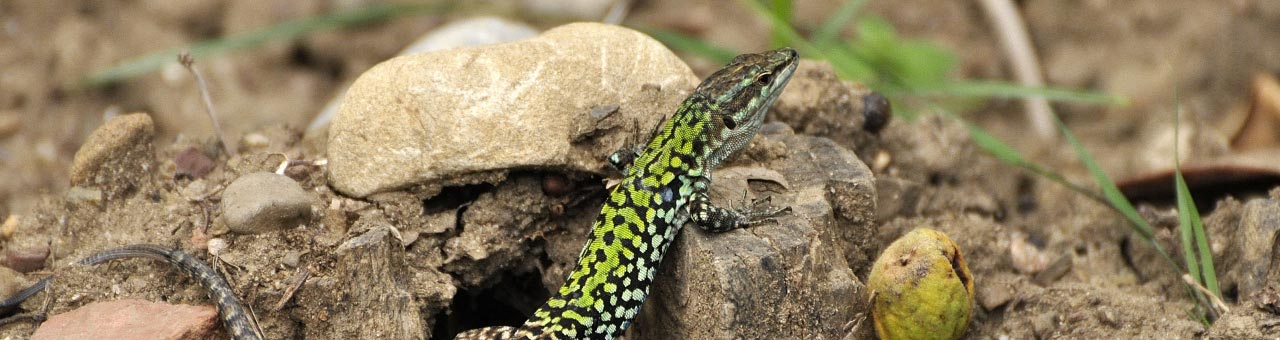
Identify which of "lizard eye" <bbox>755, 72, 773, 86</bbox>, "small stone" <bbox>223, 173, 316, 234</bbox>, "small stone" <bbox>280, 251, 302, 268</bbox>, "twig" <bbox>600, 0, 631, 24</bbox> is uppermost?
"lizard eye" <bbox>755, 72, 773, 86</bbox>

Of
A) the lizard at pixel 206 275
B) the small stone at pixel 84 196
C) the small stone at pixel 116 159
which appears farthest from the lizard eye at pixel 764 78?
the small stone at pixel 84 196

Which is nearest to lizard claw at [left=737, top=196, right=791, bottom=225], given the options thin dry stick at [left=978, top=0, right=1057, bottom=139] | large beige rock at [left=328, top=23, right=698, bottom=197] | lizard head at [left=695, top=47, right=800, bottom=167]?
lizard head at [left=695, top=47, right=800, bottom=167]

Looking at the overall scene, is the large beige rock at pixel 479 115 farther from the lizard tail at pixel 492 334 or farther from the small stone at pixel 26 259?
the small stone at pixel 26 259

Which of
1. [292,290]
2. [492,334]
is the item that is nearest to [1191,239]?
[492,334]

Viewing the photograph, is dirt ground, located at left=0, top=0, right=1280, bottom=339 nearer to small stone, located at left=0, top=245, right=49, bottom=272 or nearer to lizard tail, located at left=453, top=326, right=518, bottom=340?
small stone, located at left=0, top=245, right=49, bottom=272

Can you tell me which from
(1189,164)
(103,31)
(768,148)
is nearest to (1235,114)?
(1189,164)

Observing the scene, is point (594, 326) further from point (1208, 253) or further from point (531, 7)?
point (531, 7)
